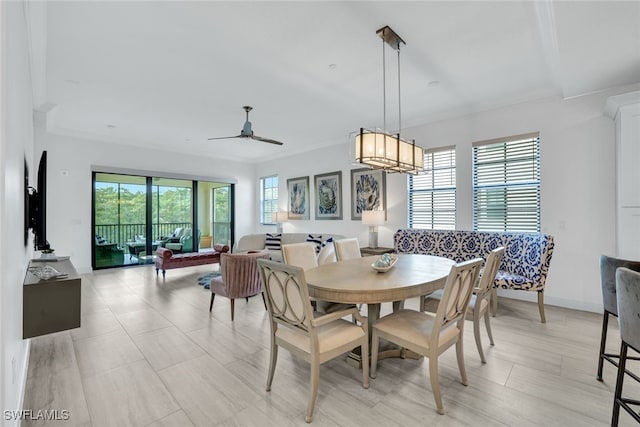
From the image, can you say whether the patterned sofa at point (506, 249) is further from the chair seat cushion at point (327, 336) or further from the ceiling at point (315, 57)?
the chair seat cushion at point (327, 336)

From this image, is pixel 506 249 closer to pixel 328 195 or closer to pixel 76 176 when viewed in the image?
pixel 328 195

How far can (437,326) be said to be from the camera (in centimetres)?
187

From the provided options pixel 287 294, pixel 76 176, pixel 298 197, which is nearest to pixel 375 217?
pixel 298 197

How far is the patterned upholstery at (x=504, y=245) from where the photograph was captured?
11.4 ft

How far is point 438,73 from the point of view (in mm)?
3422

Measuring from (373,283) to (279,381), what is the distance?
3.40ft

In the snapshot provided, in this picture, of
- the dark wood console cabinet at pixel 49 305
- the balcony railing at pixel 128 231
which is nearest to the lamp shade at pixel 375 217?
the dark wood console cabinet at pixel 49 305

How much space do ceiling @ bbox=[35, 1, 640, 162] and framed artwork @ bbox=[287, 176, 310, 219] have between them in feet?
7.69

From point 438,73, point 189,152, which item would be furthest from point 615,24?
point 189,152

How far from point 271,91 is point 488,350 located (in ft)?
12.4

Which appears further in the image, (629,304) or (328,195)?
(328,195)

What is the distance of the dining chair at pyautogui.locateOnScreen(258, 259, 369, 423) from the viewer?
5.96 ft

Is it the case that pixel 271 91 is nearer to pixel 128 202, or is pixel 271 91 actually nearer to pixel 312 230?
pixel 312 230

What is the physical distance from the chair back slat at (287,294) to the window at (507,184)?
144 inches
